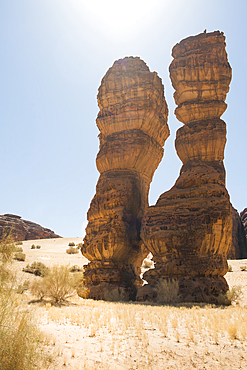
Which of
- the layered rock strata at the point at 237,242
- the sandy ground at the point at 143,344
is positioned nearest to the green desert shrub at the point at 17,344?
the sandy ground at the point at 143,344

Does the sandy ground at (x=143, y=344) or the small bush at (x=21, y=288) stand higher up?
the small bush at (x=21, y=288)

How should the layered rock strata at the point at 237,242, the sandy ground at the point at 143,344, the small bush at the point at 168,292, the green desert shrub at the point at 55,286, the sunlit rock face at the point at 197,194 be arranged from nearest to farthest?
1. the sandy ground at the point at 143,344
2. the green desert shrub at the point at 55,286
3. the small bush at the point at 168,292
4. the sunlit rock face at the point at 197,194
5. the layered rock strata at the point at 237,242

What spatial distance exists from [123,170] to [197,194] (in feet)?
20.4

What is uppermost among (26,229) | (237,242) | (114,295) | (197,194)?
(26,229)

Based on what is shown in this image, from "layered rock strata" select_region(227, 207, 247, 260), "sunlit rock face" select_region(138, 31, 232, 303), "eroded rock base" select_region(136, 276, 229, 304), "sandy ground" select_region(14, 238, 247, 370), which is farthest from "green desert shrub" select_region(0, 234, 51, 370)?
"layered rock strata" select_region(227, 207, 247, 260)

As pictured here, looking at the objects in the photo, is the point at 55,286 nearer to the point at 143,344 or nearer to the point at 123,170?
the point at 143,344

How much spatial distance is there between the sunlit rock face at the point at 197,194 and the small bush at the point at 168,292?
1.76 ft

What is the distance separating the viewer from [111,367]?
513cm

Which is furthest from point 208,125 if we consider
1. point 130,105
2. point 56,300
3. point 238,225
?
point 238,225

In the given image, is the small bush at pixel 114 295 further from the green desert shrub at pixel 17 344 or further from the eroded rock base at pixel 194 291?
the green desert shrub at pixel 17 344

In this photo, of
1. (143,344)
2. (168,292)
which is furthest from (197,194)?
(143,344)

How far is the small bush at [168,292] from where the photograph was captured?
1460 centimetres

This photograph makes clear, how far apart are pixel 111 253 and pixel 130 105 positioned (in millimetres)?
10470

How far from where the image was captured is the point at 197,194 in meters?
17.3
